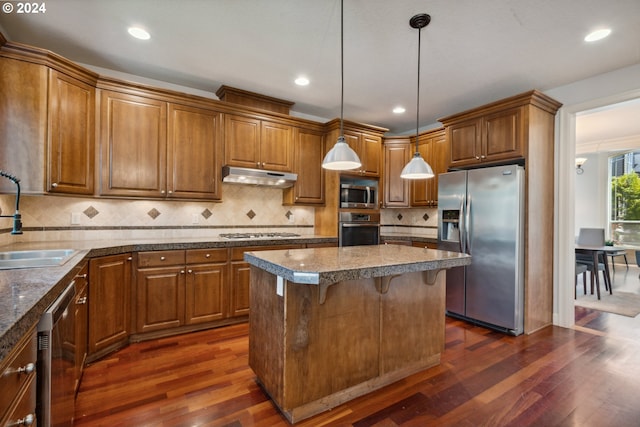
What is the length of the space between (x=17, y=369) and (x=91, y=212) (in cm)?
270

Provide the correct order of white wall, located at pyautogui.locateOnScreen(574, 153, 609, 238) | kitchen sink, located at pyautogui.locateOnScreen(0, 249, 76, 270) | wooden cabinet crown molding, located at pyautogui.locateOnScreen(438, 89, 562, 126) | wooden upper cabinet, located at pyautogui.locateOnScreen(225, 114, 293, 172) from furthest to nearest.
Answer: white wall, located at pyautogui.locateOnScreen(574, 153, 609, 238), wooden upper cabinet, located at pyautogui.locateOnScreen(225, 114, 293, 172), wooden cabinet crown molding, located at pyautogui.locateOnScreen(438, 89, 562, 126), kitchen sink, located at pyautogui.locateOnScreen(0, 249, 76, 270)

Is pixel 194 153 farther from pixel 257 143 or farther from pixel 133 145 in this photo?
pixel 257 143

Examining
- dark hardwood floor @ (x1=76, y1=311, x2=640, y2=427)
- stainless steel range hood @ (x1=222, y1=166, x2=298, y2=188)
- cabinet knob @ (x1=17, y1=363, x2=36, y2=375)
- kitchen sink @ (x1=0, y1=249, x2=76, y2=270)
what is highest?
stainless steel range hood @ (x1=222, y1=166, x2=298, y2=188)

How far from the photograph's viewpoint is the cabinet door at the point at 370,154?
4.44 metres

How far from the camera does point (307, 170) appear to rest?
13.7 feet

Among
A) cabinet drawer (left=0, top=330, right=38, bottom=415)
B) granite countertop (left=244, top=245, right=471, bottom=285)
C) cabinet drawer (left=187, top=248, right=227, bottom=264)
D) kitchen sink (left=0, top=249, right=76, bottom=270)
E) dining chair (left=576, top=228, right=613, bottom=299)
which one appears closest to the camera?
cabinet drawer (left=0, top=330, right=38, bottom=415)

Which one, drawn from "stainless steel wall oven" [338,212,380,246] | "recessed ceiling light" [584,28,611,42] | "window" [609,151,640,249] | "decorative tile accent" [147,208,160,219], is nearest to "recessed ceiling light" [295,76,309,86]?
"stainless steel wall oven" [338,212,380,246]

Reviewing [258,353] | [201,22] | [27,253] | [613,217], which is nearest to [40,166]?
[27,253]

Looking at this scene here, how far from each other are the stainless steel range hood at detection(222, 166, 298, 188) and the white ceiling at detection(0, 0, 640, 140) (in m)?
0.99

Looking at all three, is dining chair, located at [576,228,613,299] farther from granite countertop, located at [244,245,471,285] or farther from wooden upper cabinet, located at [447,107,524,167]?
granite countertop, located at [244,245,471,285]

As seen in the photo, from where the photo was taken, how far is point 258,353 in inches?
83.3

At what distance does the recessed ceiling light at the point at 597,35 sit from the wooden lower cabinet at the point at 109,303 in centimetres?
432

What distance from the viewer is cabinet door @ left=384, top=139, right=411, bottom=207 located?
489 cm

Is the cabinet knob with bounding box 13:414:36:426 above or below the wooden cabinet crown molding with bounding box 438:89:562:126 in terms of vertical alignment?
below
